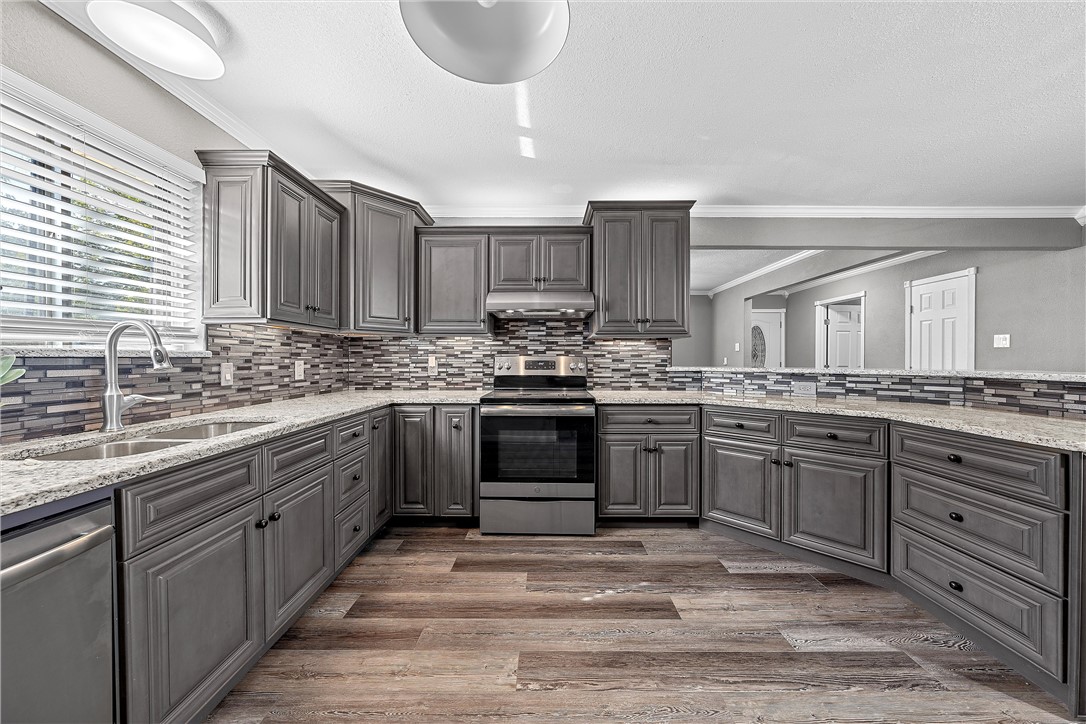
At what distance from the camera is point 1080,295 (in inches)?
151

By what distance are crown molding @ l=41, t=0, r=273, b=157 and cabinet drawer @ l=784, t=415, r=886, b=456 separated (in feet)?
11.6

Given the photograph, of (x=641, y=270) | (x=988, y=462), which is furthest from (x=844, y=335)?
(x=988, y=462)

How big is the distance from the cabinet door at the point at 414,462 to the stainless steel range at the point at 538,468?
0.38 metres

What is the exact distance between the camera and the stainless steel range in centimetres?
293

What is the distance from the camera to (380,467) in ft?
9.21

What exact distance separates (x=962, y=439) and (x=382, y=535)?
312cm

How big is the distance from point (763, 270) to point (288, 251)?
225 inches

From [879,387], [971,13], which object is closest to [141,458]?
[971,13]

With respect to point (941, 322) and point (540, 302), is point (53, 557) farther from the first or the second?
point (941, 322)

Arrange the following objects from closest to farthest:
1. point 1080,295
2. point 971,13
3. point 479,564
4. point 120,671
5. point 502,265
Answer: point 120,671 < point 971,13 < point 479,564 < point 502,265 < point 1080,295

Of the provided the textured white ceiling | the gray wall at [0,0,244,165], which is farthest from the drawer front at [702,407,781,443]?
the gray wall at [0,0,244,165]

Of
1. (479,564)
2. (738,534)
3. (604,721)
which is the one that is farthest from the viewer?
(738,534)

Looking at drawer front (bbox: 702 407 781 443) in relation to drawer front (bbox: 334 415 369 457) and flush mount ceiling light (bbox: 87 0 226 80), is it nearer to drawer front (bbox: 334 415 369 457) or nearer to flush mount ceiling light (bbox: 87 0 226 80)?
drawer front (bbox: 334 415 369 457)

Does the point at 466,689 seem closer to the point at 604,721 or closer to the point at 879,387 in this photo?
the point at 604,721
